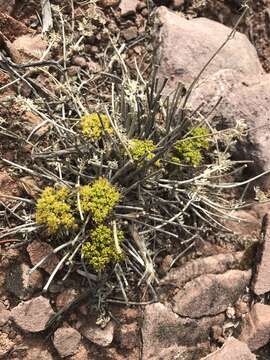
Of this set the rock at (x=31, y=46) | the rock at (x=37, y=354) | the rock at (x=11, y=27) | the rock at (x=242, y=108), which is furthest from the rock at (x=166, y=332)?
the rock at (x=11, y=27)

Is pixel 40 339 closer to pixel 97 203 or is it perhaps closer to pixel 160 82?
pixel 97 203

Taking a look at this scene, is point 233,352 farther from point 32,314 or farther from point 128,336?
point 32,314

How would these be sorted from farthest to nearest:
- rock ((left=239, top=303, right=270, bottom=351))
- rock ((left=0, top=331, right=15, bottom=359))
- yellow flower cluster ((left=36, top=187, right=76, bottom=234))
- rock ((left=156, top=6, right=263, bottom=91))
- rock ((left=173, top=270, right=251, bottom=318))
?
1. rock ((left=156, top=6, right=263, bottom=91))
2. rock ((left=239, top=303, right=270, bottom=351))
3. rock ((left=173, top=270, right=251, bottom=318))
4. rock ((left=0, top=331, right=15, bottom=359))
5. yellow flower cluster ((left=36, top=187, right=76, bottom=234))

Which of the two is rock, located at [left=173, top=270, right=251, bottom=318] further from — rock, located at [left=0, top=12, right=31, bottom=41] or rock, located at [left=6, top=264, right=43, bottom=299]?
rock, located at [left=0, top=12, right=31, bottom=41]

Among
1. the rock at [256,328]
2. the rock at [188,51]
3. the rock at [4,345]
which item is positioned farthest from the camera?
the rock at [188,51]

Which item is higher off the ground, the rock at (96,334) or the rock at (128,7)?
the rock at (128,7)

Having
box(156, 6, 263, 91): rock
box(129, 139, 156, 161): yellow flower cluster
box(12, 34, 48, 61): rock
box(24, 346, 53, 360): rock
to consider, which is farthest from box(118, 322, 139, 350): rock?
box(12, 34, 48, 61): rock

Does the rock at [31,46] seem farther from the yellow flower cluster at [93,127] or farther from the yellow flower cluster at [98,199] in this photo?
the yellow flower cluster at [98,199]

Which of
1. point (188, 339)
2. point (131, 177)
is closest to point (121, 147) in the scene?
point (131, 177)
